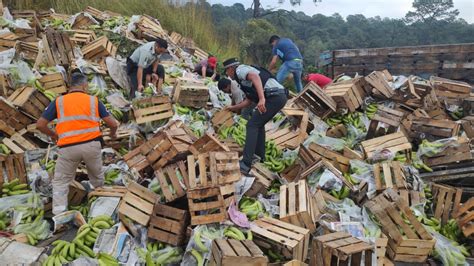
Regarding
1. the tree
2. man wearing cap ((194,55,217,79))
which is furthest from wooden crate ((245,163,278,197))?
the tree

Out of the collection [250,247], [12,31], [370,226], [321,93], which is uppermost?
[12,31]

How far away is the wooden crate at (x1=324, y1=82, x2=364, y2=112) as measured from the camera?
688cm

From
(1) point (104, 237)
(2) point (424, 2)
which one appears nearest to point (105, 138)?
(1) point (104, 237)

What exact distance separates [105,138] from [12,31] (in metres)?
4.23

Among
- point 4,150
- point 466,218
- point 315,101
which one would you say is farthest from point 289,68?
point 4,150

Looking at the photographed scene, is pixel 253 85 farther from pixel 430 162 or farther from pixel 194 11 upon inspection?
pixel 194 11

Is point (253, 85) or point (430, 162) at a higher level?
point (253, 85)

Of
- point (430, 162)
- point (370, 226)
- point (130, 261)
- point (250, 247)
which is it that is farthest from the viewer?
point (430, 162)

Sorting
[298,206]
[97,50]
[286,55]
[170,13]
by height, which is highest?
[170,13]

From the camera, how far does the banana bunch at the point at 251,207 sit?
4.64 meters

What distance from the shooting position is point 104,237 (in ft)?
13.4

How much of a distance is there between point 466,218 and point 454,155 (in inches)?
52.6

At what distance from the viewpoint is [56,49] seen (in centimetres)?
763

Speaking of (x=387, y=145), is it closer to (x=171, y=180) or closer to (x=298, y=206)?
(x=298, y=206)
